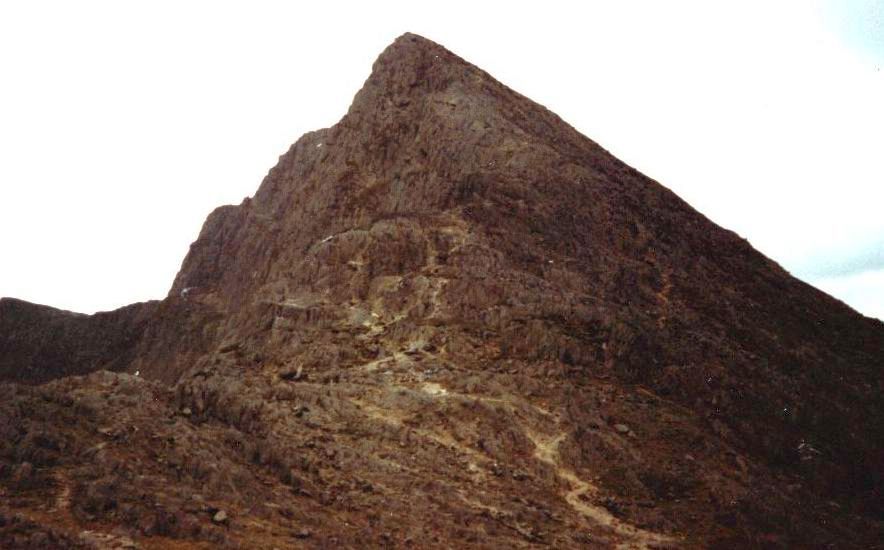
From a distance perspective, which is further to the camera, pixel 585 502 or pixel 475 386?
pixel 475 386

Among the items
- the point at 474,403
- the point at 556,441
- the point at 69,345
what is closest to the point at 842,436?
the point at 556,441

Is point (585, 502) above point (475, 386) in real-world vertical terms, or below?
below

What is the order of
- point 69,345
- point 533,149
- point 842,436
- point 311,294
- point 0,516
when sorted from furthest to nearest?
point 69,345 < point 533,149 < point 311,294 < point 842,436 < point 0,516

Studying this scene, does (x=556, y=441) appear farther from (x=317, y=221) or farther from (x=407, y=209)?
(x=317, y=221)

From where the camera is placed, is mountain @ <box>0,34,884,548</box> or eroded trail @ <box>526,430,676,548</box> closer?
mountain @ <box>0,34,884,548</box>

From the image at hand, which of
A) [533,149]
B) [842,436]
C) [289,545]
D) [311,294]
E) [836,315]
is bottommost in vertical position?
[289,545]

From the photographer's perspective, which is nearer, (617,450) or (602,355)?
(617,450)
